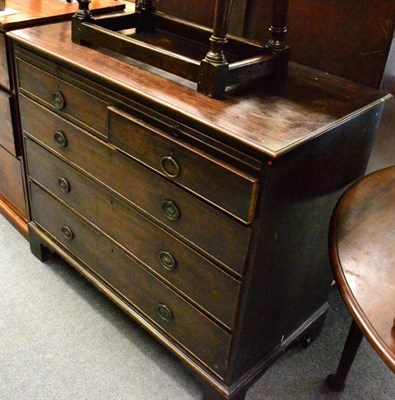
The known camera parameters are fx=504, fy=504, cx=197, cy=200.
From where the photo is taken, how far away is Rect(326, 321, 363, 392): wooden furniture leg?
139 cm

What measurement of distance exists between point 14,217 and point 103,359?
777 millimetres

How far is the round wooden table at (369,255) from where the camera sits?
79 cm

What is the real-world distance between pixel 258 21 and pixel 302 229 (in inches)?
27.2

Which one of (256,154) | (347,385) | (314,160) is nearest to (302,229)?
(314,160)

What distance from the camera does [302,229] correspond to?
1.24 meters

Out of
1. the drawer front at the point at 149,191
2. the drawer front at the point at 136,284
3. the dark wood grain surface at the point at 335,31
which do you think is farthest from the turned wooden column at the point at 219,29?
the drawer front at the point at 136,284

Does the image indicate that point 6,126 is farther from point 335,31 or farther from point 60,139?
point 335,31

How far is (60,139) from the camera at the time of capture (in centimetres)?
155

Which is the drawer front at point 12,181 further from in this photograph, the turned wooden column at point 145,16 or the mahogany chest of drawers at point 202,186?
the turned wooden column at point 145,16

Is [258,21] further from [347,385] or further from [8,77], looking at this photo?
[347,385]

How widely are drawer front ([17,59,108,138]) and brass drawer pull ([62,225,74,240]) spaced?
42cm

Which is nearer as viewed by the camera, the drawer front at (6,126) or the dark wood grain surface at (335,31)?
the dark wood grain surface at (335,31)

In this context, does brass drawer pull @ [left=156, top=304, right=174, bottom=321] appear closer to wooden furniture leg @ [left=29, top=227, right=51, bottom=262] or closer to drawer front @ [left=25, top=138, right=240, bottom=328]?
drawer front @ [left=25, top=138, right=240, bottom=328]

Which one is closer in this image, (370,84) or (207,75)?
(207,75)
